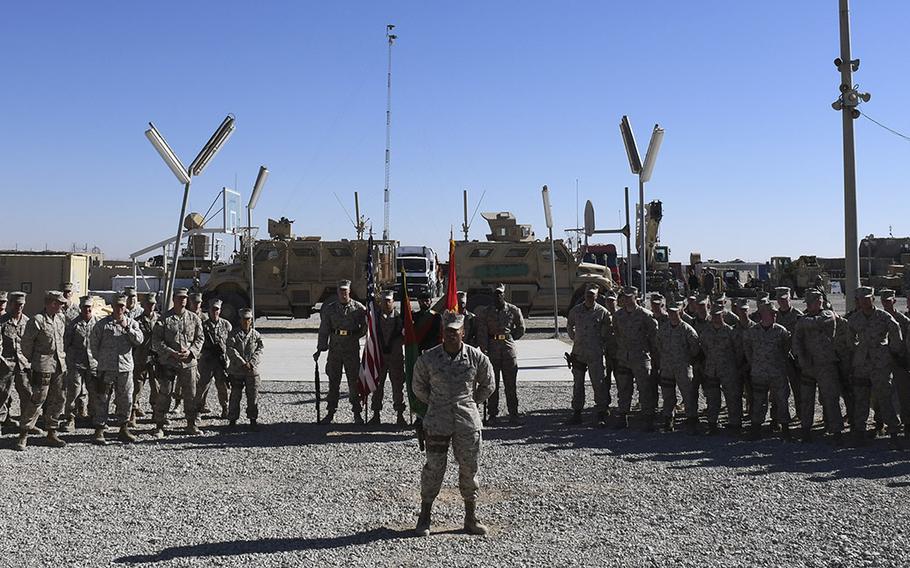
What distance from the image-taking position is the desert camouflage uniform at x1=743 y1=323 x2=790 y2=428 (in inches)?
344

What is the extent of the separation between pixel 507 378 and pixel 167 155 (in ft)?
17.4

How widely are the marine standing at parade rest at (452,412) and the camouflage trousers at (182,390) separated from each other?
4131mm

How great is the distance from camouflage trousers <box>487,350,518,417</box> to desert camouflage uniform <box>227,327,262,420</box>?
273 cm

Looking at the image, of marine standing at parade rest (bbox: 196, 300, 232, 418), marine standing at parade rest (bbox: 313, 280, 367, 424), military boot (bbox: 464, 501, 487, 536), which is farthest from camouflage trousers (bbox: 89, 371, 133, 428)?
military boot (bbox: 464, 501, 487, 536)

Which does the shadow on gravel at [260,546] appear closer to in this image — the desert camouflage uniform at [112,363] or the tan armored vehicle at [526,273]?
the desert camouflage uniform at [112,363]

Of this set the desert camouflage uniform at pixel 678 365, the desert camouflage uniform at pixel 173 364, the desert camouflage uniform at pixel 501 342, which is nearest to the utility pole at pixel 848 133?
the desert camouflage uniform at pixel 678 365

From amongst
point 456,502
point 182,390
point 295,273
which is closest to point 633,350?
point 456,502

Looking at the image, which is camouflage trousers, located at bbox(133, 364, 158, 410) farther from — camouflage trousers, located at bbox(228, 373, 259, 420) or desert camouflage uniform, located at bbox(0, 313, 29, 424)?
desert camouflage uniform, located at bbox(0, 313, 29, 424)

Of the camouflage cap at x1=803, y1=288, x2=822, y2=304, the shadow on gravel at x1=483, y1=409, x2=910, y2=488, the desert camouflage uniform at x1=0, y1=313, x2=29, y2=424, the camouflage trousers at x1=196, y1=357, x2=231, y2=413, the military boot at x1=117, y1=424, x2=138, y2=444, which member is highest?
the camouflage cap at x1=803, y1=288, x2=822, y2=304

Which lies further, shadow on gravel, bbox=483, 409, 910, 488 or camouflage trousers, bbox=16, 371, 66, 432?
camouflage trousers, bbox=16, 371, 66, 432

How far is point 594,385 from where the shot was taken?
980cm

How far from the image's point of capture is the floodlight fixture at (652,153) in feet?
37.3

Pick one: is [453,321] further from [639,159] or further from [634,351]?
[639,159]

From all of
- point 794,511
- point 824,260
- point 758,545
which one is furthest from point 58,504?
point 824,260
